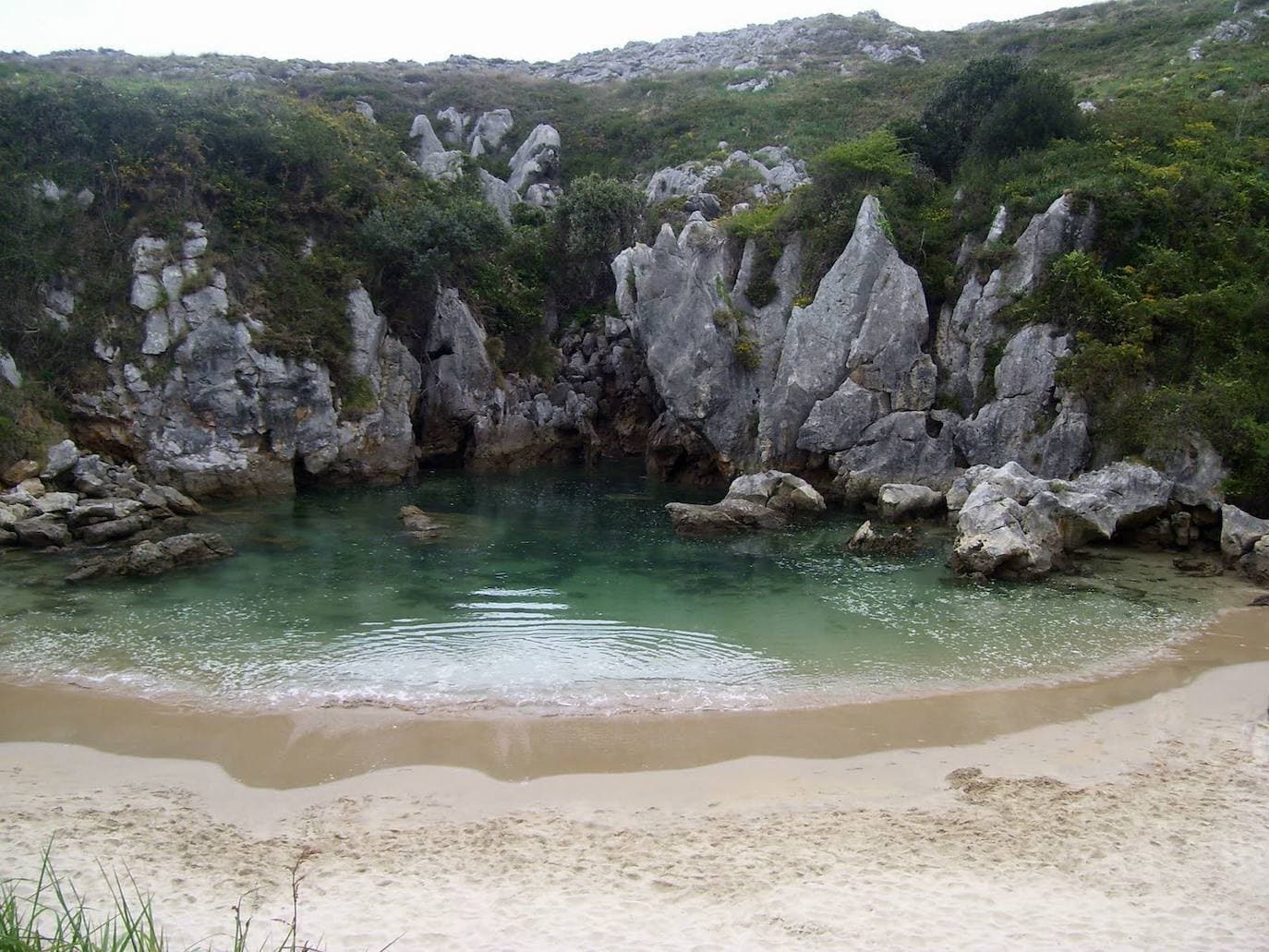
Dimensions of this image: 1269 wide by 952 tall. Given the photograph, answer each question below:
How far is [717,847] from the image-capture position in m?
8.48

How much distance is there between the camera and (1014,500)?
20156mm

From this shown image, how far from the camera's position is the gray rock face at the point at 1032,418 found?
78.4ft

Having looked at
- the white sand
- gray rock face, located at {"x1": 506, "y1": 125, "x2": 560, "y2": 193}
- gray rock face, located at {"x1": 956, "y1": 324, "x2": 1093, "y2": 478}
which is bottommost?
the white sand

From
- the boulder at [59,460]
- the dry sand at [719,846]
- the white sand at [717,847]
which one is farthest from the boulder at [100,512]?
the white sand at [717,847]

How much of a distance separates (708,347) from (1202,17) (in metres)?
38.3

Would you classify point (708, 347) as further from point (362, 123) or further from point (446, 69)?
point (446, 69)

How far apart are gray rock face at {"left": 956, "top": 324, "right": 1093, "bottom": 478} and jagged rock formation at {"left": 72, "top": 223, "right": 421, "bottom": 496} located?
2176 centimetres

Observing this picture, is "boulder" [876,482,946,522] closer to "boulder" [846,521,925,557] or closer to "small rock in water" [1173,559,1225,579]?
"boulder" [846,521,925,557]

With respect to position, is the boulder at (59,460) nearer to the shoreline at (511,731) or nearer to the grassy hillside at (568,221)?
the grassy hillside at (568,221)

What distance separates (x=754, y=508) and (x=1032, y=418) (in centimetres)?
895

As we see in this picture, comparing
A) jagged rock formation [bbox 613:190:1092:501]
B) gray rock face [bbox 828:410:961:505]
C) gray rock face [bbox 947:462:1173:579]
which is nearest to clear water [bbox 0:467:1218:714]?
gray rock face [bbox 947:462:1173:579]

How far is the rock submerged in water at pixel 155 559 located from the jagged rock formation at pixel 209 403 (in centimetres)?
858

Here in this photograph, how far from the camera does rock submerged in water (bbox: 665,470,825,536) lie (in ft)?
78.2

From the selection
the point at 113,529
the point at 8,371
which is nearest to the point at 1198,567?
the point at 113,529
